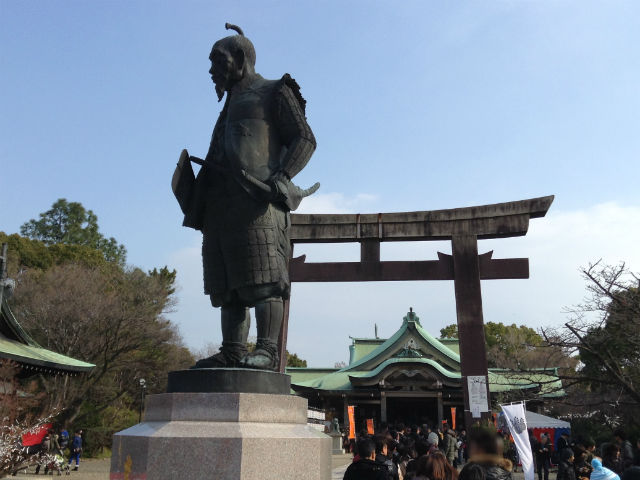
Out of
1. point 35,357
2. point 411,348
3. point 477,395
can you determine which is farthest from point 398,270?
point 411,348

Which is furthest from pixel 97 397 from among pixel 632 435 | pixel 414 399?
pixel 632 435

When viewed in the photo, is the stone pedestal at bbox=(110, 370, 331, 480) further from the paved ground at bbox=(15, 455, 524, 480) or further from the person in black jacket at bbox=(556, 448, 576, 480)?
the paved ground at bbox=(15, 455, 524, 480)

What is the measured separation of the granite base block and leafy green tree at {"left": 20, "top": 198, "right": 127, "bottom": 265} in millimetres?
34166

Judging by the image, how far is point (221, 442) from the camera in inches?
113

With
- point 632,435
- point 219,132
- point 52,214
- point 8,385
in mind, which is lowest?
point 632,435

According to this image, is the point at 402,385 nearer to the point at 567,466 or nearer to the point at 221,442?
the point at 567,466

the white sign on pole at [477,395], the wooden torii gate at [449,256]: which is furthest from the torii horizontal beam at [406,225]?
the white sign on pole at [477,395]

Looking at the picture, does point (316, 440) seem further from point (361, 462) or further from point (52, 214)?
point (52, 214)

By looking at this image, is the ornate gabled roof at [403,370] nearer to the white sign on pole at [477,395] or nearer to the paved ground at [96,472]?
the paved ground at [96,472]

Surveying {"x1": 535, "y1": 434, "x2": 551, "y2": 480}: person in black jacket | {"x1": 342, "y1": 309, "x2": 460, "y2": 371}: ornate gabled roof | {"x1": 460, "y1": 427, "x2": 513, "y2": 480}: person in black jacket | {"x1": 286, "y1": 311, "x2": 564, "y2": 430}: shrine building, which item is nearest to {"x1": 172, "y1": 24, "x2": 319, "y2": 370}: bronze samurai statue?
{"x1": 460, "y1": 427, "x2": 513, "y2": 480}: person in black jacket

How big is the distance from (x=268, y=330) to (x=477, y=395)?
831 cm

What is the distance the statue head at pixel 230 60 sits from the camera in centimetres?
407

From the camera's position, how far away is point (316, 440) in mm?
3188

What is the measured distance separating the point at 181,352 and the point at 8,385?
37.2 feet
